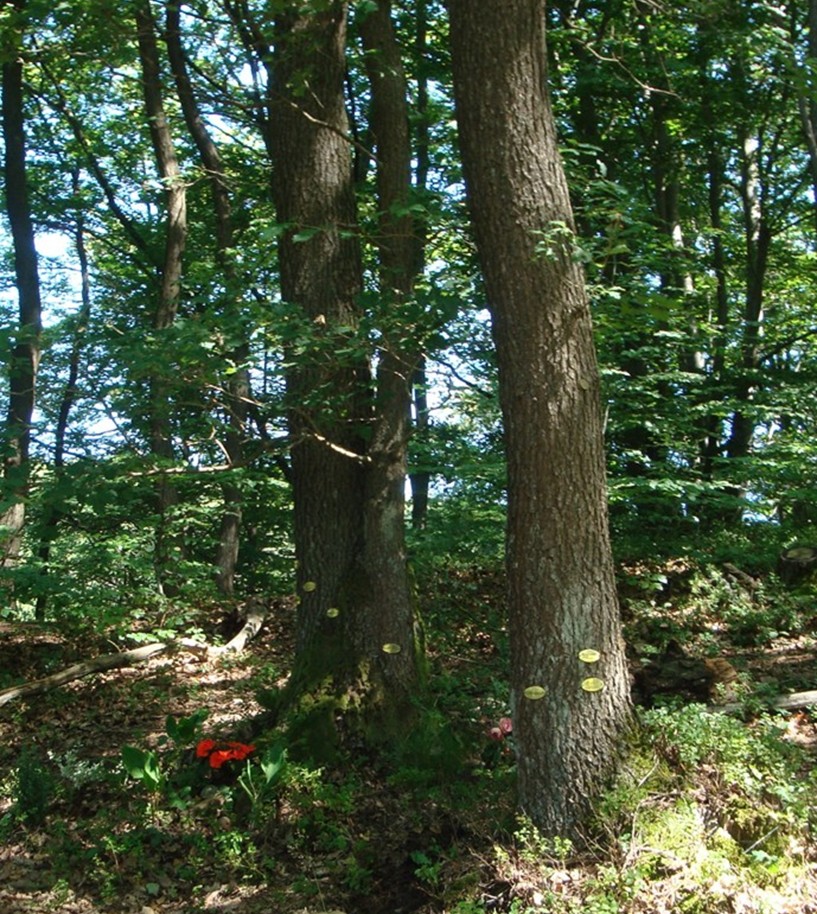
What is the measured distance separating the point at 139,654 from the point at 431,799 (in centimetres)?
417

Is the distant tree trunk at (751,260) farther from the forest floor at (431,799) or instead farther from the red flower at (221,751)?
the red flower at (221,751)

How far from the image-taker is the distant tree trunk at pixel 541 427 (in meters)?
5.07

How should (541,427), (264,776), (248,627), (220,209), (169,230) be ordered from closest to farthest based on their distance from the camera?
(541,427) → (264,776) → (248,627) → (169,230) → (220,209)

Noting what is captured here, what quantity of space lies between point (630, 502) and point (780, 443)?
96.1 inches

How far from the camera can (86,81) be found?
14359mm

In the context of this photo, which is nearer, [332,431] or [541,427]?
[541,427]

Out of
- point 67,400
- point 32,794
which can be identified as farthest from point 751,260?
point 32,794

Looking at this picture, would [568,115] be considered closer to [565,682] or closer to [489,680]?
[489,680]

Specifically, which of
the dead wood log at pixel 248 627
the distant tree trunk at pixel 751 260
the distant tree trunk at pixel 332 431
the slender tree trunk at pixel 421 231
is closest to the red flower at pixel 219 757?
the distant tree trunk at pixel 332 431

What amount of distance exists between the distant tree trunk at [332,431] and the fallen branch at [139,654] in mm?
2568

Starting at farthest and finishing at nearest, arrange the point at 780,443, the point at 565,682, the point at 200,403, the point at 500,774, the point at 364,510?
the point at 780,443 < the point at 364,510 < the point at 200,403 < the point at 500,774 < the point at 565,682

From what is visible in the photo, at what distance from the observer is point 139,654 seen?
9234 millimetres

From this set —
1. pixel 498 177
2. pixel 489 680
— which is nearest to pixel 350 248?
pixel 498 177

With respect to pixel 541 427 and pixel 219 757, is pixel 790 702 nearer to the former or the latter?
pixel 541 427
